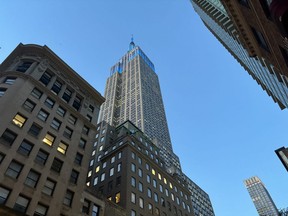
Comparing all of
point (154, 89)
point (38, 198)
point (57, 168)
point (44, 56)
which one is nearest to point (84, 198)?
point (57, 168)

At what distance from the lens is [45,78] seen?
145 ft

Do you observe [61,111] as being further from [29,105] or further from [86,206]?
[86,206]

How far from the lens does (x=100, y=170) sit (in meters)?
60.1

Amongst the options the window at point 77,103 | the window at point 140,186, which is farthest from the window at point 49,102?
the window at point 140,186

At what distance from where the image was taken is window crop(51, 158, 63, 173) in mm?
34213

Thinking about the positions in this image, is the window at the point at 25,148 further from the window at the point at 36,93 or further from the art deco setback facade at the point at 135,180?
the art deco setback facade at the point at 135,180

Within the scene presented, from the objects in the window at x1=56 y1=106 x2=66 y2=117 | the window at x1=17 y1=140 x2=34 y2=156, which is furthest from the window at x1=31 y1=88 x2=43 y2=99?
the window at x1=17 y1=140 x2=34 y2=156

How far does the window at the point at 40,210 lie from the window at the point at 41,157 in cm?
585

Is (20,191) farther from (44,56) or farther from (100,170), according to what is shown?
(100,170)

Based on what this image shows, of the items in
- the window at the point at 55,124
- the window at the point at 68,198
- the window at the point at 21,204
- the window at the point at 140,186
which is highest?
the window at the point at 55,124

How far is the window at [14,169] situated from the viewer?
2835 centimetres

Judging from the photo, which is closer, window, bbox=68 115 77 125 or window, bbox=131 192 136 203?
window, bbox=68 115 77 125

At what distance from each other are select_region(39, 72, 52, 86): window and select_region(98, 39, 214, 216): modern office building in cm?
6647

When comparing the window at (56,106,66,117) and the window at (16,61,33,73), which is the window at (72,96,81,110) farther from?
the window at (16,61,33,73)
